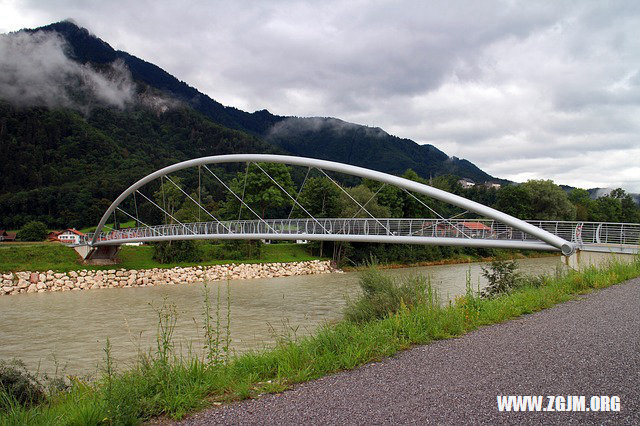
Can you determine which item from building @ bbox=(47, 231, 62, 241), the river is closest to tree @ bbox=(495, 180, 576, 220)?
the river

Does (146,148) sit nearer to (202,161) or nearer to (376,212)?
(376,212)

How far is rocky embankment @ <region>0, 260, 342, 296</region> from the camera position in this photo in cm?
2488

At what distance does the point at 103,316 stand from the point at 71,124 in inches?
3309

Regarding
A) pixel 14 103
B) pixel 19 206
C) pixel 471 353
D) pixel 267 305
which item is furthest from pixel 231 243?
pixel 14 103

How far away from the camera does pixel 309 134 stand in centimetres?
19225

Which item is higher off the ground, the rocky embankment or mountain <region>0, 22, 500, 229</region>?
mountain <region>0, 22, 500, 229</region>

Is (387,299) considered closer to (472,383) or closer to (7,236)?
(472,383)

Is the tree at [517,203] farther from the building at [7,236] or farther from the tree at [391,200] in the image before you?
the building at [7,236]

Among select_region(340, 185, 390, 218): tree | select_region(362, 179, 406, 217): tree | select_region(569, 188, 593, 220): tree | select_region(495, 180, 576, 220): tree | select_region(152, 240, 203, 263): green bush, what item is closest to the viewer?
select_region(152, 240, 203, 263): green bush

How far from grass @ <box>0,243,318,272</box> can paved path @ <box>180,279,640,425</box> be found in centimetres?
2756

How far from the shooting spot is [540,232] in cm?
1364

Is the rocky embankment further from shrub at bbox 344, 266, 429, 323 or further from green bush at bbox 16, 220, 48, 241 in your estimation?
green bush at bbox 16, 220, 48, 241

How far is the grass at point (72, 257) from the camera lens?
2680 cm

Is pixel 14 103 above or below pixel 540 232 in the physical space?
above
